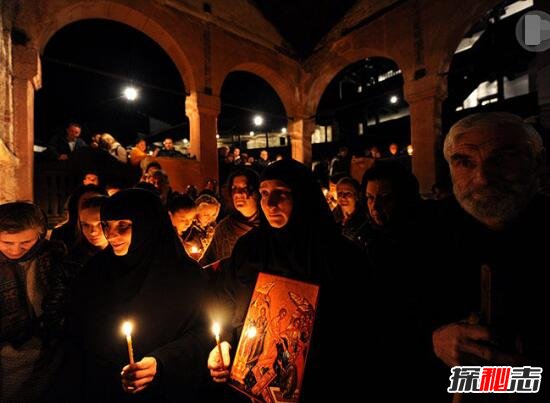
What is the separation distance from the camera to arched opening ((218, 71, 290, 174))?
1747 centimetres

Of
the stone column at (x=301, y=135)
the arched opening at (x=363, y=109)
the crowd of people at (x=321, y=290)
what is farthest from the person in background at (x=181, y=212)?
the arched opening at (x=363, y=109)

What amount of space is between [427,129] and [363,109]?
47.9 ft

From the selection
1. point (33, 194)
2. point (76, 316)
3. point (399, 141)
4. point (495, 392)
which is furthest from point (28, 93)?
point (399, 141)

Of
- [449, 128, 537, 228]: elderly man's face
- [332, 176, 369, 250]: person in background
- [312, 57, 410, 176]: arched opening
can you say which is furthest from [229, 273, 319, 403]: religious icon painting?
[312, 57, 410, 176]: arched opening

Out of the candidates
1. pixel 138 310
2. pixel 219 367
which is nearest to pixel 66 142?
pixel 138 310

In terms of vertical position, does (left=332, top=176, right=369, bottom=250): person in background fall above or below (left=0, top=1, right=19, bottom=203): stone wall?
below

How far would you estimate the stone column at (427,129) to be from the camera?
980 centimetres

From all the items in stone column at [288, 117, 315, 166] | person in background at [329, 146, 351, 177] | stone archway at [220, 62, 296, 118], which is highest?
stone archway at [220, 62, 296, 118]

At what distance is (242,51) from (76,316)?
495 inches

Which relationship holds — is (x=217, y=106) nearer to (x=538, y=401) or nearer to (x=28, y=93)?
(x=28, y=93)

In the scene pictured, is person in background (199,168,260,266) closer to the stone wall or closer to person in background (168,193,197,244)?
person in background (168,193,197,244)

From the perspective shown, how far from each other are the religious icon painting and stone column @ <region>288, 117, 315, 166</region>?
12815 mm

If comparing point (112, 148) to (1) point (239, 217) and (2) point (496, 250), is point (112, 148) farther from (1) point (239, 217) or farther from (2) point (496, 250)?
(2) point (496, 250)

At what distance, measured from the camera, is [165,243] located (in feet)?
6.70
